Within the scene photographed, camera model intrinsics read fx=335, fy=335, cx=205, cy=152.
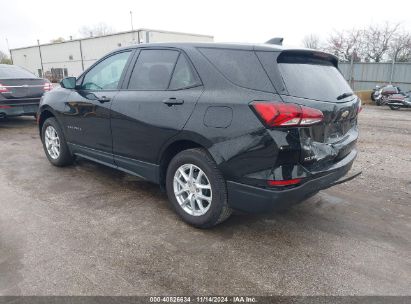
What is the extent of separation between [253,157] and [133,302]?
→ 1.37 meters

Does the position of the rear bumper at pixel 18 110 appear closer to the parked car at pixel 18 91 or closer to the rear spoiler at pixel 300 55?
the parked car at pixel 18 91

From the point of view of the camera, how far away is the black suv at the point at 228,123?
8.63ft

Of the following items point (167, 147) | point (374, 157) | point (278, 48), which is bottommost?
point (374, 157)

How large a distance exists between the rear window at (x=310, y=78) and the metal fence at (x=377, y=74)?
1474 centimetres

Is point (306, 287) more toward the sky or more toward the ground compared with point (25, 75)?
more toward the ground

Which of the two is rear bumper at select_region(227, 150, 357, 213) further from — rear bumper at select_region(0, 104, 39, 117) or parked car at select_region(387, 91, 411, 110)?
parked car at select_region(387, 91, 411, 110)

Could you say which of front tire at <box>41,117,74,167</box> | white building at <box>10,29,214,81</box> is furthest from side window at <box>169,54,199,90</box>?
white building at <box>10,29,214,81</box>

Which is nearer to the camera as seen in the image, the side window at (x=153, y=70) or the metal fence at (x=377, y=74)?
the side window at (x=153, y=70)

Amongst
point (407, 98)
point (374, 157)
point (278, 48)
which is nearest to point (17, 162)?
point (278, 48)

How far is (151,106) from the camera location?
3.39 m

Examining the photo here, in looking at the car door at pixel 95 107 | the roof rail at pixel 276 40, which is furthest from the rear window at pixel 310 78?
the car door at pixel 95 107

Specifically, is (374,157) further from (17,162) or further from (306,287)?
(17,162)

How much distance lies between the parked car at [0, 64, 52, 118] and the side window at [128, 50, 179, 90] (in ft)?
17.5

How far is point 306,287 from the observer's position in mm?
2424
